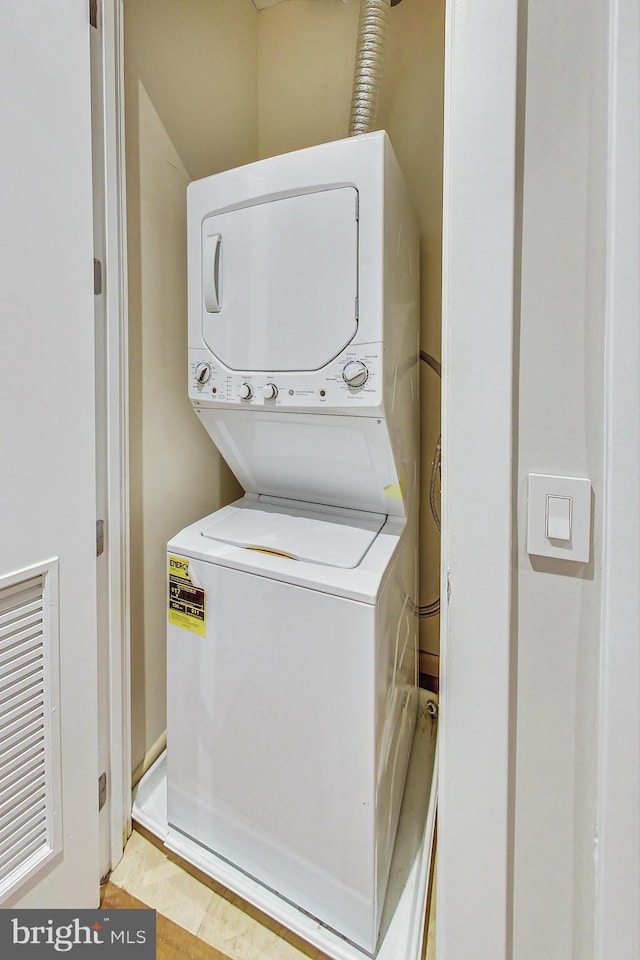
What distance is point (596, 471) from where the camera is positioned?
63cm

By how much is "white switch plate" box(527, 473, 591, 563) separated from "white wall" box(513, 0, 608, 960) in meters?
0.01

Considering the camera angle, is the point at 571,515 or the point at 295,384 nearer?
the point at 571,515

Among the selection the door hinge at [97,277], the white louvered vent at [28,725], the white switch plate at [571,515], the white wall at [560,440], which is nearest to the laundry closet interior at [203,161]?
the door hinge at [97,277]

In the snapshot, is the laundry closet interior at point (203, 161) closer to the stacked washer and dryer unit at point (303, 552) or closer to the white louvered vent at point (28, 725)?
the stacked washer and dryer unit at point (303, 552)

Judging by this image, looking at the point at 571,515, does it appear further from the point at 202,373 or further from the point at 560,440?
the point at 202,373

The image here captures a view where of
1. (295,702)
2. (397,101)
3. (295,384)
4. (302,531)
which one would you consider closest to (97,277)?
(295,384)

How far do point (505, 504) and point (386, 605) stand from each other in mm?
495

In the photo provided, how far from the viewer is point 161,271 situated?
1384 mm

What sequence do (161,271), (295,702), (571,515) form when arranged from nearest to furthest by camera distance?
(571,515) → (295,702) → (161,271)

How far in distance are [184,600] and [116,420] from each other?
1.71ft

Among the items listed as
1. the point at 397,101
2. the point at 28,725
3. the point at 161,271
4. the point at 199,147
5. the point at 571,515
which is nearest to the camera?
the point at 571,515

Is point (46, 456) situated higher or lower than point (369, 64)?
lower

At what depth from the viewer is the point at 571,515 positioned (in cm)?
64

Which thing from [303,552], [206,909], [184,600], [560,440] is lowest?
[206,909]
